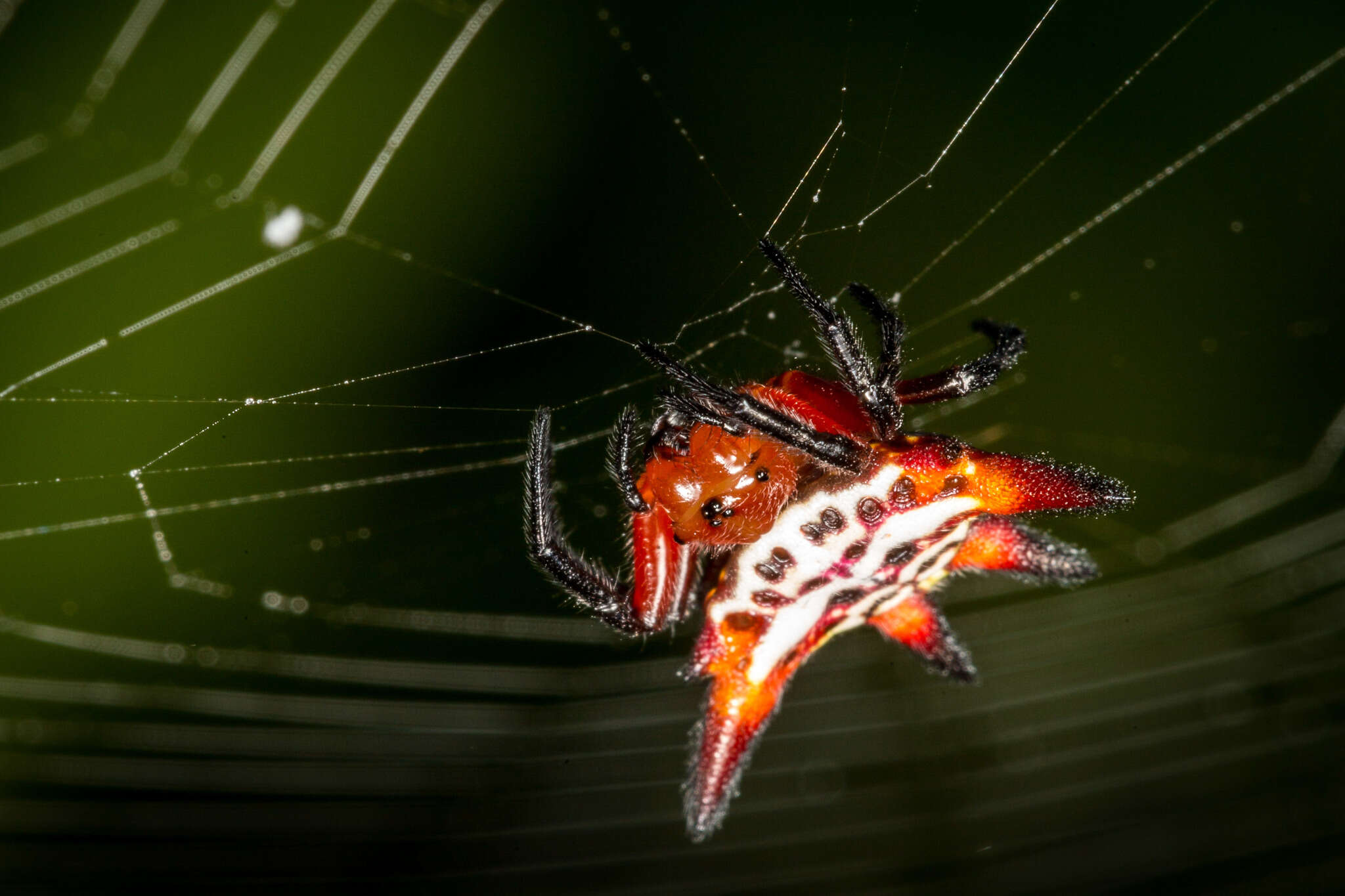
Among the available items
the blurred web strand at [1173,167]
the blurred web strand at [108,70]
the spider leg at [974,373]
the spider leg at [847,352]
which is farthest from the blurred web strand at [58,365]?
the blurred web strand at [1173,167]

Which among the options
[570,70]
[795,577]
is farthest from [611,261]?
[795,577]

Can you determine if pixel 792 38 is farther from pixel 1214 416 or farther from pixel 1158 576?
pixel 1158 576

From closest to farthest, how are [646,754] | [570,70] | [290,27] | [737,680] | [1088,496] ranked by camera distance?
1. [1088,496]
2. [737,680]
3. [290,27]
4. [570,70]
5. [646,754]

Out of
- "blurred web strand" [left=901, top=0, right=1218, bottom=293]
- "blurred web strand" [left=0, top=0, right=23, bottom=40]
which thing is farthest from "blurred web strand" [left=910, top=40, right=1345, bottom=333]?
"blurred web strand" [left=0, top=0, right=23, bottom=40]

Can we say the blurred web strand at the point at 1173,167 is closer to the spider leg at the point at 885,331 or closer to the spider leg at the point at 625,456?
the spider leg at the point at 885,331

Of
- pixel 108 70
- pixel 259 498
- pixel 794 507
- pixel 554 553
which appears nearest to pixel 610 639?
pixel 259 498

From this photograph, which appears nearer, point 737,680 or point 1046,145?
point 737,680

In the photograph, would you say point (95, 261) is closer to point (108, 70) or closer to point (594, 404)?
point (108, 70)
